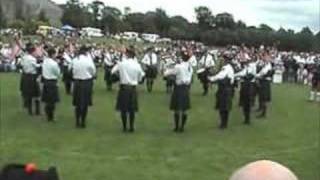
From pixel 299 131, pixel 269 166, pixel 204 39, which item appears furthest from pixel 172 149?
pixel 204 39

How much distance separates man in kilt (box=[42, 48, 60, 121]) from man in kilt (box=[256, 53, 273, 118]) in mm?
4878

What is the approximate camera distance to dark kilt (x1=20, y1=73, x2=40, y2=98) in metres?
18.4

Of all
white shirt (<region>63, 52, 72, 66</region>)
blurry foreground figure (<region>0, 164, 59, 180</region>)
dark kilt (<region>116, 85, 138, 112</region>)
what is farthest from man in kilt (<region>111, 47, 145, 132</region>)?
blurry foreground figure (<region>0, 164, 59, 180</region>)

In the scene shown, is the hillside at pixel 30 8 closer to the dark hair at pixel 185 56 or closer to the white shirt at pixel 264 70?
the white shirt at pixel 264 70

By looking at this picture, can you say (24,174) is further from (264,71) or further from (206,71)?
(206,71)

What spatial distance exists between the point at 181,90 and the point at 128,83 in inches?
42.1

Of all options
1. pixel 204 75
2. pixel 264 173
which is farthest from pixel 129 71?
pixel 264 173

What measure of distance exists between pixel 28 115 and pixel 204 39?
51557mm

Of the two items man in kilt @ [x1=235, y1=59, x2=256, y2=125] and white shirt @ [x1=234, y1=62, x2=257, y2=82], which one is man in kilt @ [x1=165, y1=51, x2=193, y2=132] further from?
white shirt @ [x1=234, y1=62, x2=257, y2=82]

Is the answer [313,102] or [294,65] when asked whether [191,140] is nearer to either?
[313,102]

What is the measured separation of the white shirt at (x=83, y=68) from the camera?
16.0 m

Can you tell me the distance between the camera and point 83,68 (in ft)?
52.6

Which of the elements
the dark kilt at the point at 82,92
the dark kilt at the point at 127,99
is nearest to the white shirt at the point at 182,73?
the dark kilt at the point at 127,99

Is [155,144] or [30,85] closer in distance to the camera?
[155,144]
